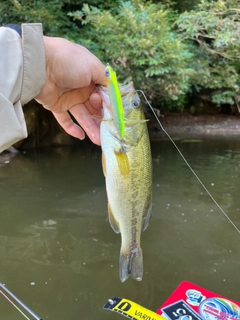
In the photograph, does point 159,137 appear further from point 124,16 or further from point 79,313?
point 79,313

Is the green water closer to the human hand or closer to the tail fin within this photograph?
the tail fin

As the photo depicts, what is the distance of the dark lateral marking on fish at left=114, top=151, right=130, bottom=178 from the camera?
1259 mm

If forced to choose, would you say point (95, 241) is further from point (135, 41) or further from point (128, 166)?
point (135, 41)

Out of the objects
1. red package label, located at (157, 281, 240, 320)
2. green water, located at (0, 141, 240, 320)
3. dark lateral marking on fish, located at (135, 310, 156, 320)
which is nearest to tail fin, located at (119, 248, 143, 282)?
dark lateral marking on fish, located at (135, 310, 156, 320)

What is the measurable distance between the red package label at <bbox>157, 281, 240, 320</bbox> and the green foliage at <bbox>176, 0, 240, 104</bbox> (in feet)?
19.1

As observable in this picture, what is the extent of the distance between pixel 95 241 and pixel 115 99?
2.66 m

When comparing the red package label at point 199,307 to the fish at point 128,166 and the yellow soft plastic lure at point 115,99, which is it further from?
the yellow soft plastic lure at point 115,99

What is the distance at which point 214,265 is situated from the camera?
3119mm

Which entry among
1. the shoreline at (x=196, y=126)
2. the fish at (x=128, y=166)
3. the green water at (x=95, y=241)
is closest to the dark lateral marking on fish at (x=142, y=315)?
the green water at (x=95, y=241)

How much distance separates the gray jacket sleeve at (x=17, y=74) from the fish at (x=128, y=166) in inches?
10.6

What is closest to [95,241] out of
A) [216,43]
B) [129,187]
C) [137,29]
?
[129,187]

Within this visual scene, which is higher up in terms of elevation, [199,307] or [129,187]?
[129,187]

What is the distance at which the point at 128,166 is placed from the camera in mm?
1283

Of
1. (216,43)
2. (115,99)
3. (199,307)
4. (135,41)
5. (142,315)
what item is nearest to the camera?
(115,99)
